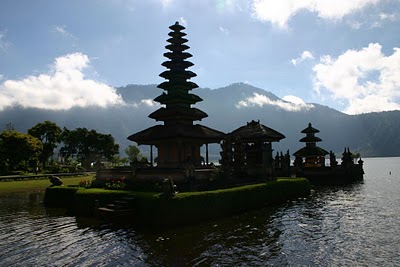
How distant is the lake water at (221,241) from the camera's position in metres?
14.0

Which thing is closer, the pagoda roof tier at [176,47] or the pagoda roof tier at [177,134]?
the pagoda roof tier at [177,134]

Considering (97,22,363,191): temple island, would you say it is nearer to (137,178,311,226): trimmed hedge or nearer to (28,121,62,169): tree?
(137,178,311,226): trimmed hedge

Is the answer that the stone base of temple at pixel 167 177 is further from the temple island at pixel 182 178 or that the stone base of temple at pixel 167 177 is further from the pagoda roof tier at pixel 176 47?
the pagoda roof tier at pixel 176 47

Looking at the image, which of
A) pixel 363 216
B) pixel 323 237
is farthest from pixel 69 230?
pixel 363 216

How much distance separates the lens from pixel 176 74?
39.2 metres

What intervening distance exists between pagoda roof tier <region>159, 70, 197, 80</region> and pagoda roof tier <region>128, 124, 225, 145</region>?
7208 mm

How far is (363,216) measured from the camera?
75.9 feet

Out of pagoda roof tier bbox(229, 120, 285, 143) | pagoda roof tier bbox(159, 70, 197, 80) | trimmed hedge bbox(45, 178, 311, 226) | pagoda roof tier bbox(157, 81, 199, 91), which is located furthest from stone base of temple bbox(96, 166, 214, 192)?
pagoda roof tier bbox(229, 120, 285, 143)

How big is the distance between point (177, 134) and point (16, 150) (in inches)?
1944

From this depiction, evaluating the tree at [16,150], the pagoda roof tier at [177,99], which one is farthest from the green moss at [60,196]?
the tree at [16,150]

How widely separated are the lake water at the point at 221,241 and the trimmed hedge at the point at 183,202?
1020 millimetres

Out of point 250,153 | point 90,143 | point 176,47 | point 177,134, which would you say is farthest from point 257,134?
point 90,143

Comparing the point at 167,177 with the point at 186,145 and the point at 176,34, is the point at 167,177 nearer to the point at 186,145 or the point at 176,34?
the point at 186,145

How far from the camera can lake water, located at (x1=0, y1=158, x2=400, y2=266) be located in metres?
14.0
